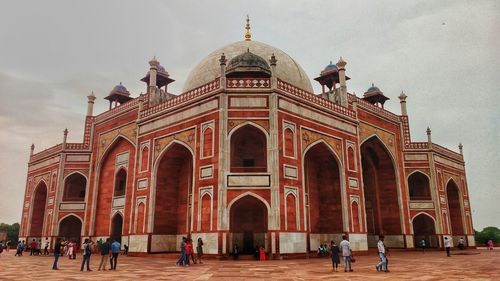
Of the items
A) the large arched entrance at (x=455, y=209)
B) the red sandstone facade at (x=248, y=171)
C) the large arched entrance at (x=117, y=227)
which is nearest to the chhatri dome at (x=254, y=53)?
the red sandstone facade at (x=248, y=171)

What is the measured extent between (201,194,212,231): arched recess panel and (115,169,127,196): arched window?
30.3 ft

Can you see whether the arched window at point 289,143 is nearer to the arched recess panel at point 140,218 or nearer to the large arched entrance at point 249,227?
the large arched entrance at point 249,227

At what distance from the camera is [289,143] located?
17875 millimetres

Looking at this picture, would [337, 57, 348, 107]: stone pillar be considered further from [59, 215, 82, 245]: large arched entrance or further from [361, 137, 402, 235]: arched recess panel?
[59, 215, 82, 245]: large arched entrance

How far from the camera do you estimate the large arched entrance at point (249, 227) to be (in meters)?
18.5

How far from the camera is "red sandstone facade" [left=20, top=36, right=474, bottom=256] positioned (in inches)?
672

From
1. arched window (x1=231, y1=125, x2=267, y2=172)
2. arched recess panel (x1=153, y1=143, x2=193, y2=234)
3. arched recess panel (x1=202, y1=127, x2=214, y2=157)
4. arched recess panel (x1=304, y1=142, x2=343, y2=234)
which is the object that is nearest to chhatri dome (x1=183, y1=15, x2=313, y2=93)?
arched recess panel (x1=153, y1=143, x2=193, y2=234)

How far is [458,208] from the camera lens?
30766 millimetres

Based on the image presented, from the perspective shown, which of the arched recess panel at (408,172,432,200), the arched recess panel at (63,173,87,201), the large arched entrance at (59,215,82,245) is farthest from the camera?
the arched recess panel at (408,172,432,200)

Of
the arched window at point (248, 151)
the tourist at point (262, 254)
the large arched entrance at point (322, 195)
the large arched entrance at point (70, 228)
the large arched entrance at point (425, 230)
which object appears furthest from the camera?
the large arched entrance at point (425, 230)

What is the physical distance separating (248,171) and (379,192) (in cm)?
1318

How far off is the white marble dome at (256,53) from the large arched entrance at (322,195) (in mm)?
5832

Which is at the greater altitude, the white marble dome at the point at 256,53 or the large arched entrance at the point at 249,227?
the white marble dome at the point at 256,53

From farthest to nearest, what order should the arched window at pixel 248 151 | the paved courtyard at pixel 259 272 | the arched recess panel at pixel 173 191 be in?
1. the arched recess panel at pixel 173 191
2. the arched window at pixel 248 151
3. the paved courtyard at pixel 259 272
